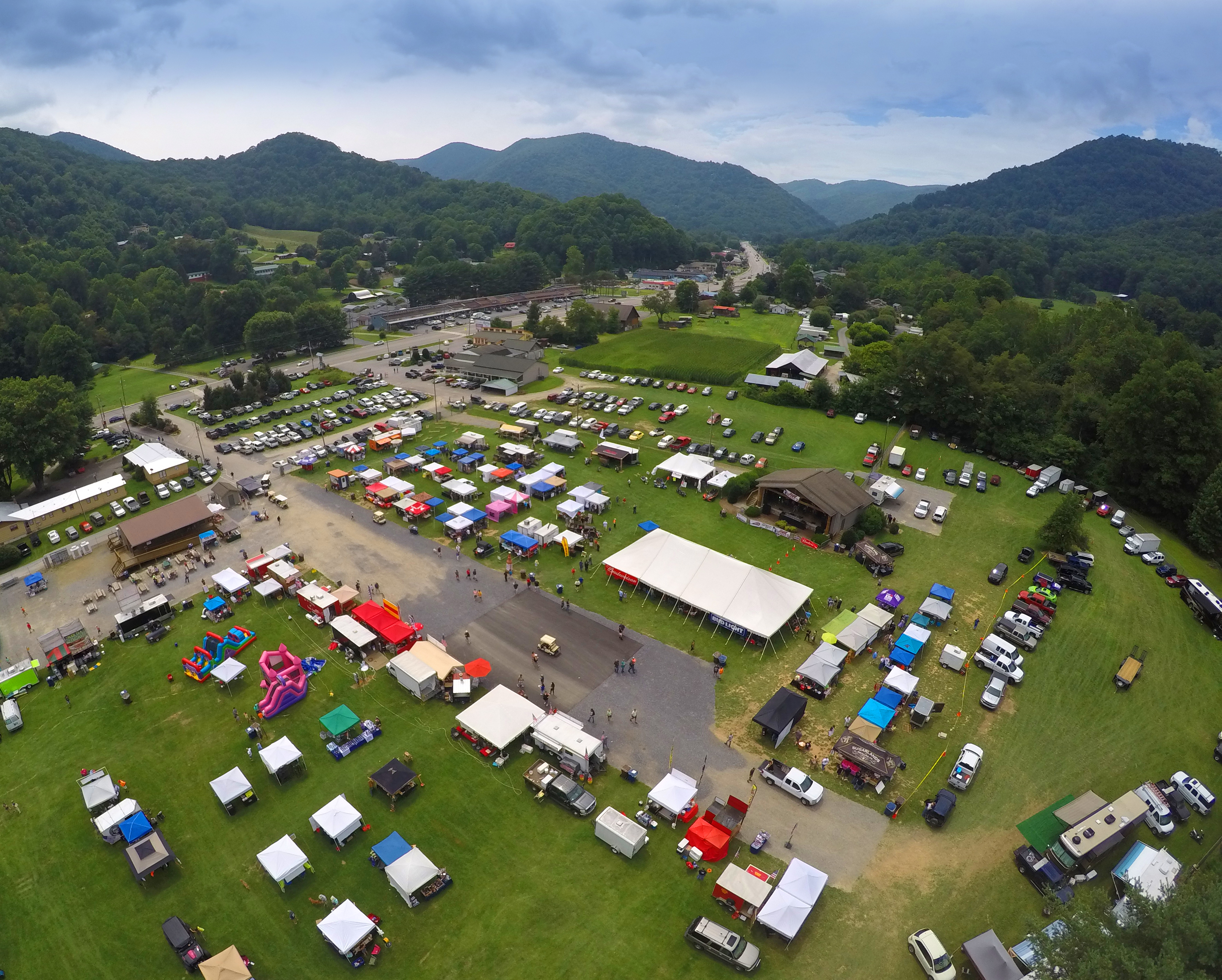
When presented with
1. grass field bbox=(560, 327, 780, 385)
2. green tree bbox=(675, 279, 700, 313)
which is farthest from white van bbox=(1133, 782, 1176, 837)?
green tree bbox=(675, 279, 700, 313)

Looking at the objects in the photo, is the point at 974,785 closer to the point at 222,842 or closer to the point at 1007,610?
the point at 1007,610

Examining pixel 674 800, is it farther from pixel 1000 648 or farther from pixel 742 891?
pixel 1000 648

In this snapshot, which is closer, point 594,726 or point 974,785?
point 974,785

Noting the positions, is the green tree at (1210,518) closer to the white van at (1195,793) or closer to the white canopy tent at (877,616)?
the white van at (1195,793)

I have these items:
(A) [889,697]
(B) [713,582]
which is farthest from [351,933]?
(A) [889,697]

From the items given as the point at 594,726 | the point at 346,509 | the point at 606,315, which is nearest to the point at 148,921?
the point at 594,726
